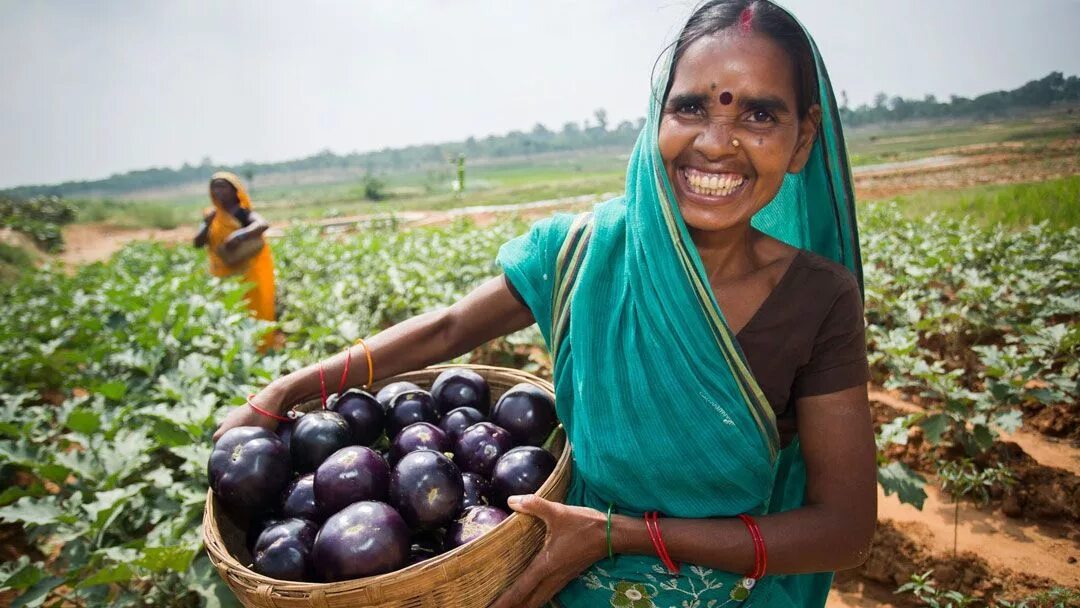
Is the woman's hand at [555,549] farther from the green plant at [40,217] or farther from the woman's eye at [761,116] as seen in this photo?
the green plant at [40,217]

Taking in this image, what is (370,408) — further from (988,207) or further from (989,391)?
(988,207)

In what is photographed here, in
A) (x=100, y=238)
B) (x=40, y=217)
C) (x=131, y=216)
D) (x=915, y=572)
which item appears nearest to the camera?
(x=915, y=572)

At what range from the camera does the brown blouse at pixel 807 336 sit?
1.33 meters

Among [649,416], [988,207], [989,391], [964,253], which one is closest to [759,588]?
[649,416]

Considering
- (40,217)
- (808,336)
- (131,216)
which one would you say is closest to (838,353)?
(808,336)

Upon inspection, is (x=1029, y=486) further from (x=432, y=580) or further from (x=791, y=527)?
(x=432, y=580)

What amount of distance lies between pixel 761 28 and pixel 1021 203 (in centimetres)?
600

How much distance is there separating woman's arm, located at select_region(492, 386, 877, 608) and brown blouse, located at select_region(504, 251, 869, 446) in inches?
1.8

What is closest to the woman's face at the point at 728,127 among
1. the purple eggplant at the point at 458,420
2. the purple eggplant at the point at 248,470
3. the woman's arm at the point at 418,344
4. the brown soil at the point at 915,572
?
the woman's arm at the point at 418,344

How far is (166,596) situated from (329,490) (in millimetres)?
1411

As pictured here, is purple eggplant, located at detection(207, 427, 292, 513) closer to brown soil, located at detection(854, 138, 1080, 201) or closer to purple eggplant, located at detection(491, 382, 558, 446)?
purple eggplant, located at detection(491, 382, 558, 446)

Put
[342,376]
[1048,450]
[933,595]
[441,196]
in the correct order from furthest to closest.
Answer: [441,196] → [1048,450] → [933,595] → [342,376]

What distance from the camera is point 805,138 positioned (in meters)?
1.44

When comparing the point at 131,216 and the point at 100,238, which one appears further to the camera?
the point at 131,216
